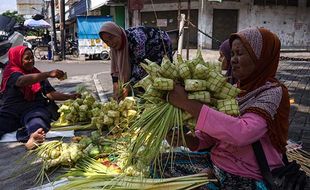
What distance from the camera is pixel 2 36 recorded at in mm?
7332

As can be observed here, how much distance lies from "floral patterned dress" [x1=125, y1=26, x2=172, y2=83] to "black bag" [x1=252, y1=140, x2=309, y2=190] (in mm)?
2752

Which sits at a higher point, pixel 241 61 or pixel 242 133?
pixel 241 61

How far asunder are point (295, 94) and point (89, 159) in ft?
16.7

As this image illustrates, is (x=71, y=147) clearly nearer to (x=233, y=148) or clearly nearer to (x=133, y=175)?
(x=133, y=175)

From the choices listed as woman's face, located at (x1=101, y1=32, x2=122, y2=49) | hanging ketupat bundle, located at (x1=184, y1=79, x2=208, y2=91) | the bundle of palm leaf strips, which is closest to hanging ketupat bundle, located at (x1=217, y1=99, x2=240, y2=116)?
the bundle of palm leaf strips

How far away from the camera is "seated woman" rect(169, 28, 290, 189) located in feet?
5.95

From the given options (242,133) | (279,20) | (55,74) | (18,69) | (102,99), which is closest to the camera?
(242,133)

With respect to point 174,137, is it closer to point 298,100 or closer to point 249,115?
point 249,115

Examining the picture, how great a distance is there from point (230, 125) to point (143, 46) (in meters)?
2.92

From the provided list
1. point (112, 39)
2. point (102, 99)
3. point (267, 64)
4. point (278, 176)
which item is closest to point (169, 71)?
point (267, 64)

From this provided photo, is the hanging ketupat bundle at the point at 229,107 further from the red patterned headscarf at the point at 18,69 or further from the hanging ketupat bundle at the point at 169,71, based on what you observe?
the red patterned headscarf at the point at 18,69

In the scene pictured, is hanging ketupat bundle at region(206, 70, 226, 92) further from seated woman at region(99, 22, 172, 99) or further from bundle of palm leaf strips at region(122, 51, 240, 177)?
seated woman at region(99, 22, 172, 99)

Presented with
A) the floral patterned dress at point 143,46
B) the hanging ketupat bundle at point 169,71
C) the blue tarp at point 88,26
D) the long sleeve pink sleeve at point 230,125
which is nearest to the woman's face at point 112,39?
the floral patterned dress at point 143,46

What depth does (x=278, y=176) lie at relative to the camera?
6.37ft
